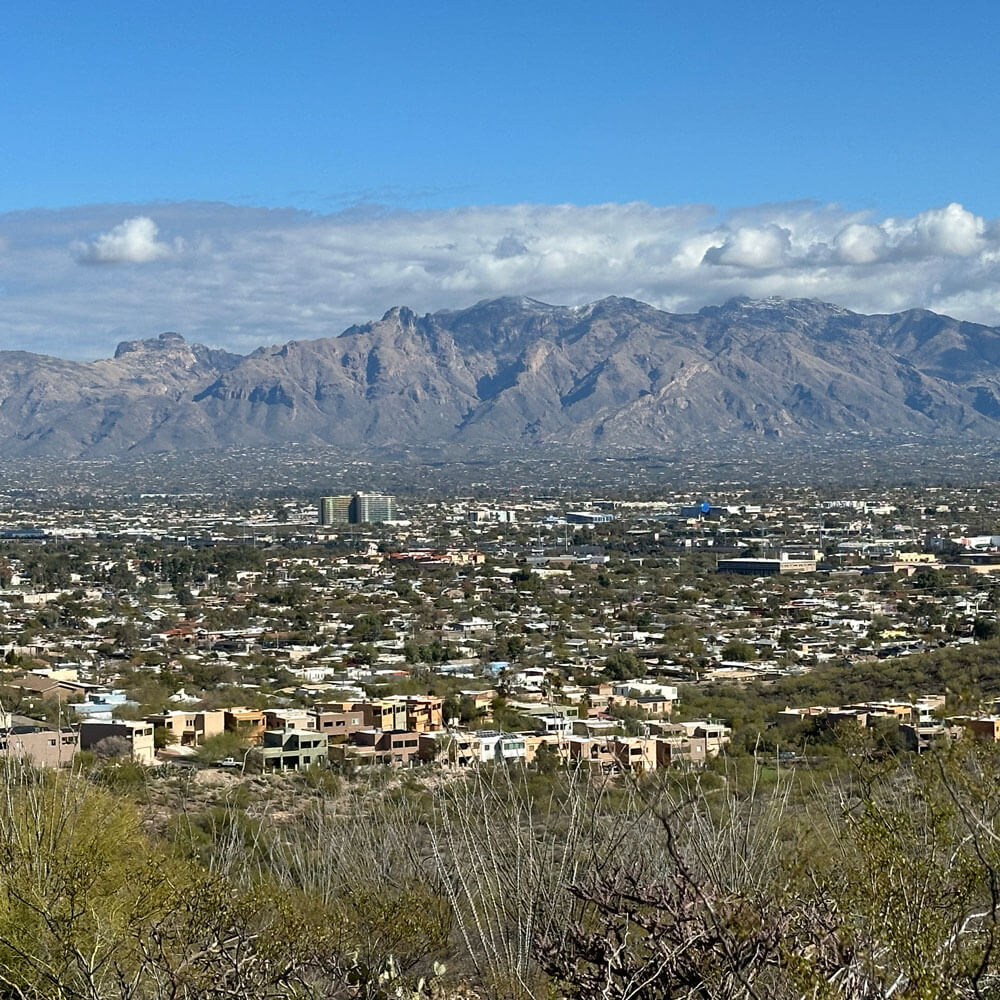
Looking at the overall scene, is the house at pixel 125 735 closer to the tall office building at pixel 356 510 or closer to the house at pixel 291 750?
the house at pixel 291 750

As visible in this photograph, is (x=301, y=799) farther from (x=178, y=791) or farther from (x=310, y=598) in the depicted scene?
(x=310, y=598)

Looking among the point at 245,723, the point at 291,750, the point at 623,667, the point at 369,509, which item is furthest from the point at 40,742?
the point at 369,509

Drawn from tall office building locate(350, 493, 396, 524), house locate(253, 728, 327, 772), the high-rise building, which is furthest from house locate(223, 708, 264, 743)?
the high-rise building

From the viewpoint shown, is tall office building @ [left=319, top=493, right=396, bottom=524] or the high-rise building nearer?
tall office building @ [left=319, top=493, right=396, bottom=524]

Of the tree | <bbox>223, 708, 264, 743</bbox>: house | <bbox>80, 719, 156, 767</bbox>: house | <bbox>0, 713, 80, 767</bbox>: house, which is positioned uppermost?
<bbox>0, 713, 80, 767</bbox>: house

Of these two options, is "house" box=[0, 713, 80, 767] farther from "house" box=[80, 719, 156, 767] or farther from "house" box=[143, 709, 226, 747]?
"house" box=[143, 709, 226, 747]

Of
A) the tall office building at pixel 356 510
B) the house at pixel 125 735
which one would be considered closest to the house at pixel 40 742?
the house at pixel 125 735

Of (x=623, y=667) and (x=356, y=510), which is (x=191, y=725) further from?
(x=356, y=510)
